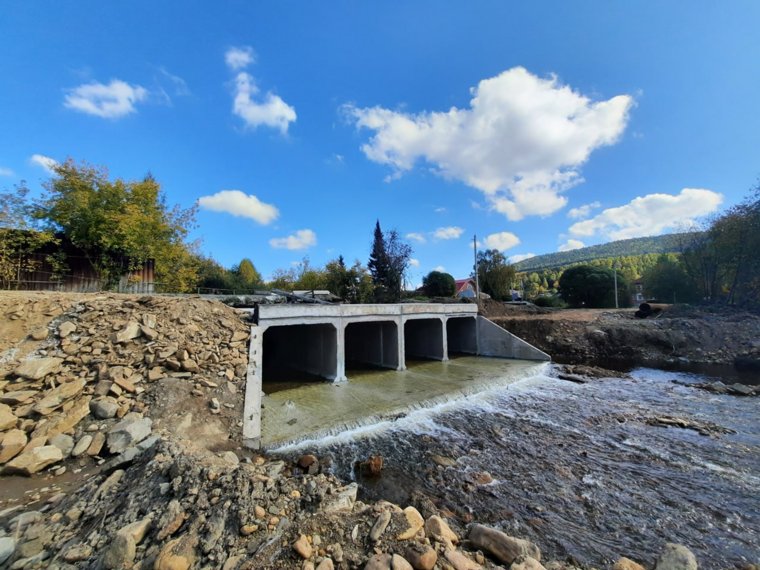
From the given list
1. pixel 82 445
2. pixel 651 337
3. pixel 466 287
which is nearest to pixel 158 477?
pixel 82 445

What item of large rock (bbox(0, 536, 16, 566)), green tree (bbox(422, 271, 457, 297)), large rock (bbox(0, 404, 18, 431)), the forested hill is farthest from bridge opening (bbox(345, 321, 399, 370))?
the forested hill

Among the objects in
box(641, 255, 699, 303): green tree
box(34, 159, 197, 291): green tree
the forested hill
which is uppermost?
the forested hill

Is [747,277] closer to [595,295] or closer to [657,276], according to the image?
[657,276]

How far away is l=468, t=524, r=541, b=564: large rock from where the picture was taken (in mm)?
4027

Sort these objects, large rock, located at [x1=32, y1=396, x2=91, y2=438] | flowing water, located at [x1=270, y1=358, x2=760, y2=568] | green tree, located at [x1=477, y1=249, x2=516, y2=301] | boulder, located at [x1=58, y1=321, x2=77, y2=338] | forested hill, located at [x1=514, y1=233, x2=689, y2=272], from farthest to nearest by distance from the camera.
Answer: forested hill, located at [x1=514, y1=233, x2=689, y2=272] < green tree, located at [x1=477, y1=249, x2=516, y2=301] < boulder, located at [x1=58, y1=321, x2=77, y2=338] < large rock, located at [x1=32, y1=396, x2=91, y2=438] < flowing water, located at [x1=270, y1=358, x2=760, y2=568]

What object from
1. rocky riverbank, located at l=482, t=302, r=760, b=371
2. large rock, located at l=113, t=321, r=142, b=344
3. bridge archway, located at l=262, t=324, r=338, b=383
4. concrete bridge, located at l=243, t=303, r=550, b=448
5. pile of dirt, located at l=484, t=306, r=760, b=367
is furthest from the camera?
pile of dirt, located at l=484, t=306, r=760, b=367

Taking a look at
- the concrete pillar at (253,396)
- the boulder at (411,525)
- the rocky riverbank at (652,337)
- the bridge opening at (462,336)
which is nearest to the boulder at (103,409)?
the concrete pillar at (253,396)

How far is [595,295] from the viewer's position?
34531mm

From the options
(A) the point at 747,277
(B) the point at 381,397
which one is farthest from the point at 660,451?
(A) the point at 747,277

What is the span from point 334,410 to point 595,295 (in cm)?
3600

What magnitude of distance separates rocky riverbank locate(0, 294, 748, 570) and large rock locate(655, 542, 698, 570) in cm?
2

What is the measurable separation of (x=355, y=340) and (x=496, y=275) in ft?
89.3

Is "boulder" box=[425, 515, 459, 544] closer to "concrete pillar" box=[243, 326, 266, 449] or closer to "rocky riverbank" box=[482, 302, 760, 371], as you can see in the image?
"concrete pillar" box=[243, 326, 266, 449]

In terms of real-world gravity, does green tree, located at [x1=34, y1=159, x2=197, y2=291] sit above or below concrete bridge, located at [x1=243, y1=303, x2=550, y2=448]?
above
